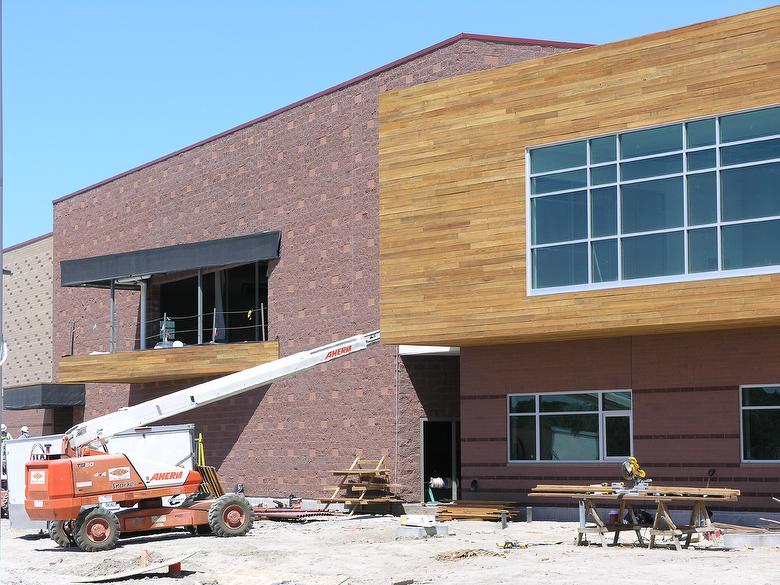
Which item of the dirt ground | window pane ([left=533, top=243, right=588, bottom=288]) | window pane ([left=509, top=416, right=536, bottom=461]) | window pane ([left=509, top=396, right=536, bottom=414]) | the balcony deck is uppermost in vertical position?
window pane ([left=533, top=243, right=588, bottom=288])

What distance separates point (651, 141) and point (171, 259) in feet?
62.2

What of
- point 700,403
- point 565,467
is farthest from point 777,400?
point 565,467

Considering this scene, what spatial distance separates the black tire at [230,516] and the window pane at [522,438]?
23.4 ft

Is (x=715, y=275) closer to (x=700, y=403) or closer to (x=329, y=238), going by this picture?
(x=700, y=403)

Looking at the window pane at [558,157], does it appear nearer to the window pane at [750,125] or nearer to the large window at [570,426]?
the window pane at [750,125]

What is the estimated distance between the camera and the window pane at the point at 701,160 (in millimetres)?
24734

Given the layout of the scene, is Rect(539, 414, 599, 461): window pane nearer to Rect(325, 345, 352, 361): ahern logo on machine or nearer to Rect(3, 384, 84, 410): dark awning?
Rect(325, 345, 352, 361): ahern logo on machine

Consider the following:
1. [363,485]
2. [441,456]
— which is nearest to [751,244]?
[441,456]

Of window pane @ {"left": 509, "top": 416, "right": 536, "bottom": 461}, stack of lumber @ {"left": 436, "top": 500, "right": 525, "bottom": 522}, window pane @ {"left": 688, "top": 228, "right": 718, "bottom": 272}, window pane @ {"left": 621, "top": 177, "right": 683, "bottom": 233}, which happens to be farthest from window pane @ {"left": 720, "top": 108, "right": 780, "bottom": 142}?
stack of lumber @ {"left": 436, "top": 500, "right": 525, "bottom": 522}

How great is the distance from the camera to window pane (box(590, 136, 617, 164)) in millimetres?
26219

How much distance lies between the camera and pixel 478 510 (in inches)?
1148

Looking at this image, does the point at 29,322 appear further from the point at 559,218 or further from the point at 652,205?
the point at 652,205

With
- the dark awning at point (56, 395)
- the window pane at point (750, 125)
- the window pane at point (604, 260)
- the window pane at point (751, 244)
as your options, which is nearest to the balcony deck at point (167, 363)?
the dark awning at point (56, 395)

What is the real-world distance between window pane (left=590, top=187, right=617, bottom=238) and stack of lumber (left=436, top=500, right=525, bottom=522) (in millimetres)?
6876
